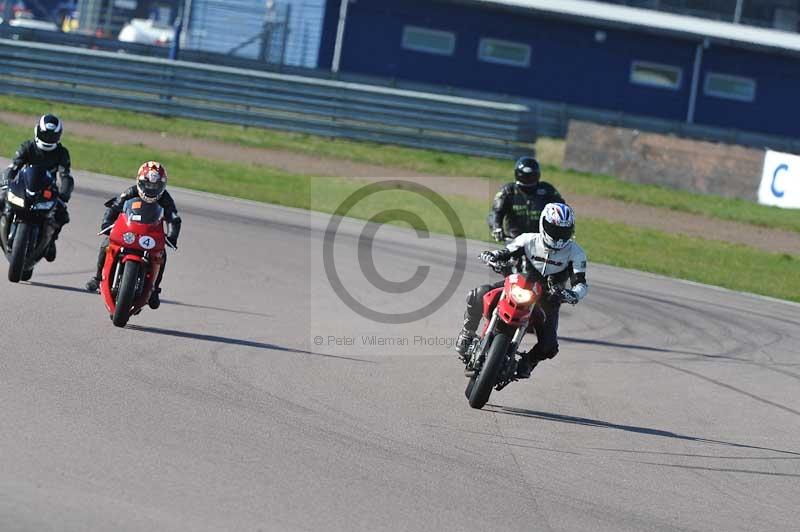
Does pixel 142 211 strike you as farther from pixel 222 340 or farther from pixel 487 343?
pixel 487 343

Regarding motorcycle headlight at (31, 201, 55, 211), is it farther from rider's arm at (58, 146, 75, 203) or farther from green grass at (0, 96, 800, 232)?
green grass at (0, 96, 800, 232)

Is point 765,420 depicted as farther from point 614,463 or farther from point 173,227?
point 173,227

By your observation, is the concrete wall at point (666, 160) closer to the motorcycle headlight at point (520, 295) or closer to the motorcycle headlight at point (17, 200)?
the motorcycle headlight at point (17, 200)

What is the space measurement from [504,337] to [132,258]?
3.08 meters

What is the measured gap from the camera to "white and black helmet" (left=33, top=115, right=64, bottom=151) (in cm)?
1156

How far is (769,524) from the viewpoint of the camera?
7027 millimetres

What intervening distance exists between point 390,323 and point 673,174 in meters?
16.3

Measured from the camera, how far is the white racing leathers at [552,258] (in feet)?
31.6

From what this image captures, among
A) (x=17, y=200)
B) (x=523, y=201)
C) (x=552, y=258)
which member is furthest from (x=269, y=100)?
(x=552, y=258)

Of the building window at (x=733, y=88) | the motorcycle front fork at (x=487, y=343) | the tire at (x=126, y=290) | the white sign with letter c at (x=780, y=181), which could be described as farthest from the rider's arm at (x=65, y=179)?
the building window at (x=733, y=88)

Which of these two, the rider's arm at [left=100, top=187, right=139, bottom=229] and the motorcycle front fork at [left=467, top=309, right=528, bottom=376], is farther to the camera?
the rider's arm at [left=100, top=187, right=139, bottom=229]

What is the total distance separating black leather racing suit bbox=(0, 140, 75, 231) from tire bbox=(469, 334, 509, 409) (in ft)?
15.1

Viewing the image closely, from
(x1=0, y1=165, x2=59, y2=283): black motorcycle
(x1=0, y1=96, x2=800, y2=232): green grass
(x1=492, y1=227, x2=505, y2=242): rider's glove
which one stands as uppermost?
(x1=0, y1=96, x2=800, y2=232): green grass

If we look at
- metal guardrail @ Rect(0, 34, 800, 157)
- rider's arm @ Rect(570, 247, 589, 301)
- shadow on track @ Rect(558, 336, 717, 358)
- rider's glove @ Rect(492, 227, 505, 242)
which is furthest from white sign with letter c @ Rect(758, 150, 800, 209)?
rider's arm @ Rect(570, 247, 589, 301)
